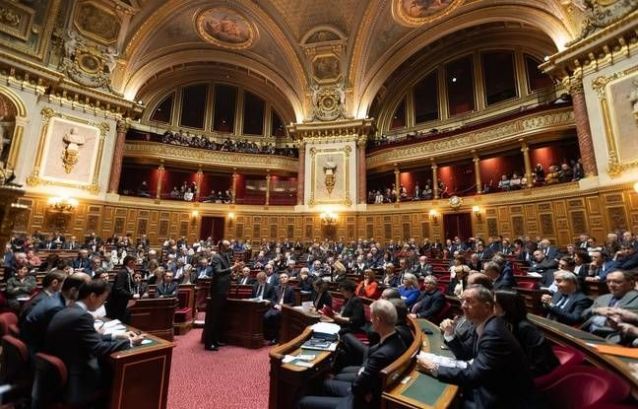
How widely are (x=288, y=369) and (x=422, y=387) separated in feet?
3.41

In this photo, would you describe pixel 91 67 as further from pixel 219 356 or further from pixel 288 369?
pixel 288 369

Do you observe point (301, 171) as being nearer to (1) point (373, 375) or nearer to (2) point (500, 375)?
(1) point (373, 375)

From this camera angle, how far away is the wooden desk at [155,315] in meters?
5.10

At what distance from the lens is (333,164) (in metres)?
15.9

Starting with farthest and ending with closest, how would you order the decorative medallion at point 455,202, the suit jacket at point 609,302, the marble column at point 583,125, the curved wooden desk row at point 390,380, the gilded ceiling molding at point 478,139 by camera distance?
Answer: the decorative medallion at point 455,202 → the gilded ceiling molding at point 478,139 → the marble column at point 583,125 → the suit jacket at point 609,302 → the curved wooden desk row at point 390,380

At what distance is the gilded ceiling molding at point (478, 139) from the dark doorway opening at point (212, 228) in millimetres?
8483

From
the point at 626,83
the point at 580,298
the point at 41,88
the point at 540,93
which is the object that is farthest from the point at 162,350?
the point at 540,93

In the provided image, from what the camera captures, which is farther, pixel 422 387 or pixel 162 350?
pixel 162 350

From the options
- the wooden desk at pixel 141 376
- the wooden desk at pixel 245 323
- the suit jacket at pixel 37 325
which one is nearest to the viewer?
the wooden desk at pixel 141 376

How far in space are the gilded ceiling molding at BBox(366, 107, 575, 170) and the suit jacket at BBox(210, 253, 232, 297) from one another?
12.2 metres

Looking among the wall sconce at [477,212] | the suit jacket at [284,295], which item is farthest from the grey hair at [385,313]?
the wall sconce at [477,212]

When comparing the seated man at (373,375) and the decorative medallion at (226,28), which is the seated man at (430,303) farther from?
the decorative medallion at (226,28)

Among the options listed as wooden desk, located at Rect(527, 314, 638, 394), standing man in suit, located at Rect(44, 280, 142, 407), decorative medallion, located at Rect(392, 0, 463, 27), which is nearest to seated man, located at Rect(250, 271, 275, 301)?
standing man in suit, located at Rect(44, 280, 142, 407)

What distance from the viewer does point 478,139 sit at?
13500 millimetres
